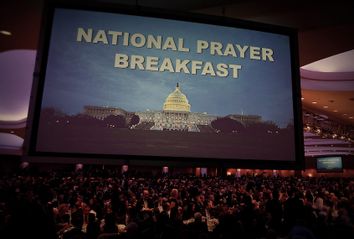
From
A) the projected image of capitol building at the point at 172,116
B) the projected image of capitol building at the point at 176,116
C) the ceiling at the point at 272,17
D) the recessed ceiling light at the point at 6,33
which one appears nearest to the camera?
the projected image of capitol building at the point at 172,116

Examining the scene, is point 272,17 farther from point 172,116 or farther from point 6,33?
point 6,33

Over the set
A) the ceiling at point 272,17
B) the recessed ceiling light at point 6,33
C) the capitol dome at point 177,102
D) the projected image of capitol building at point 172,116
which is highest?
the ceiling at point 272,17

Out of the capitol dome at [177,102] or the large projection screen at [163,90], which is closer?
the large projection screen at [163,90]

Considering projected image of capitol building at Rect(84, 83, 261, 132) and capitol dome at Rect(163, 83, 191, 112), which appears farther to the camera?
capitol dome at Rect(163, 83, 191, 112)

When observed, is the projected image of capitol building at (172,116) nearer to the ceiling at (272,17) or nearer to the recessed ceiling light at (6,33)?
the ceiling at (272,17)

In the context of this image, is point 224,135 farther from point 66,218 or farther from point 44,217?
point 44,217

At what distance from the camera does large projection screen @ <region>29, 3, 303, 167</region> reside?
687cm

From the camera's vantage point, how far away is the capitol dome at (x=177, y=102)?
7188 millimetres

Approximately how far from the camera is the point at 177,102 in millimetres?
7262

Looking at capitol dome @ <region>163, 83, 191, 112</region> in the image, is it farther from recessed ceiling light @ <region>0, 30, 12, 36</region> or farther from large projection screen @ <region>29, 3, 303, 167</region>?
recessed ceiling light @ <region>0, 30, 12, 36</region>

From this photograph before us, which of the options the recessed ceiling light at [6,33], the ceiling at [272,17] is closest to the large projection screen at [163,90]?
the ceiling at [272,17]

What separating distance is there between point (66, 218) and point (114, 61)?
11.3 feet

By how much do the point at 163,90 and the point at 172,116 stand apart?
62 centimetres

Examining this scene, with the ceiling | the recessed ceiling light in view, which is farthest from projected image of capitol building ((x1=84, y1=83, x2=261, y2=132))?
the recessed ceiling light
